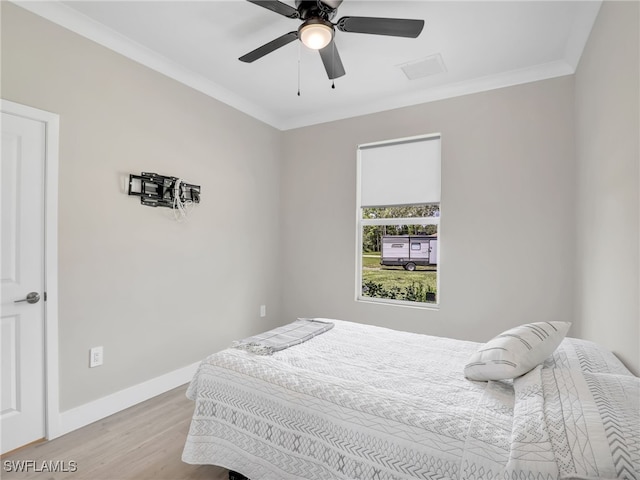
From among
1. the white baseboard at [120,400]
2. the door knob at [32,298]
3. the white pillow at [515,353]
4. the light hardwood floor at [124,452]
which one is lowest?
the light hardwood floor at [124,452]

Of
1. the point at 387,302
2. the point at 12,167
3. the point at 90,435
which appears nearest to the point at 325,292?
the point at 387,302

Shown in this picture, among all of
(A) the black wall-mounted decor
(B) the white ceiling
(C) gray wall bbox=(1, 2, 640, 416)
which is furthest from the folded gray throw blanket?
(B) the white ceiling

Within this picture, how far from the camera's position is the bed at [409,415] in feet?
3.17

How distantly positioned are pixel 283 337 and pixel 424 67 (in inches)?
97.3

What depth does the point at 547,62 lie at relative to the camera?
2.75 metres

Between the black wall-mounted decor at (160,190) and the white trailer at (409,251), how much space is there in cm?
203

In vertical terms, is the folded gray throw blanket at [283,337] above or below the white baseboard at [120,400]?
above

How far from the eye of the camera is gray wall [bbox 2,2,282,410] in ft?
7.26

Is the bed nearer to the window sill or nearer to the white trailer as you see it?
the window sill

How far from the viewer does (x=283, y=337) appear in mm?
2170

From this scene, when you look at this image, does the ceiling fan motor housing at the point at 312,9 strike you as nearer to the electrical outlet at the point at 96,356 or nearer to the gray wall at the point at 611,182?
the gray wall at the point at 611,182

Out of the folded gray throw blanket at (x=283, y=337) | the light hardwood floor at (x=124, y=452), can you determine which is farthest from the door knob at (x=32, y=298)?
the folded gray throw blanket at (x=283, y=337)

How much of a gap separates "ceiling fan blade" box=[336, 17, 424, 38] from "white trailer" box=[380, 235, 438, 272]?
198cm

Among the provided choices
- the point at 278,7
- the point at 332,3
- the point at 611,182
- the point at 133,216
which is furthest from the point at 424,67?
the point at 133,216
